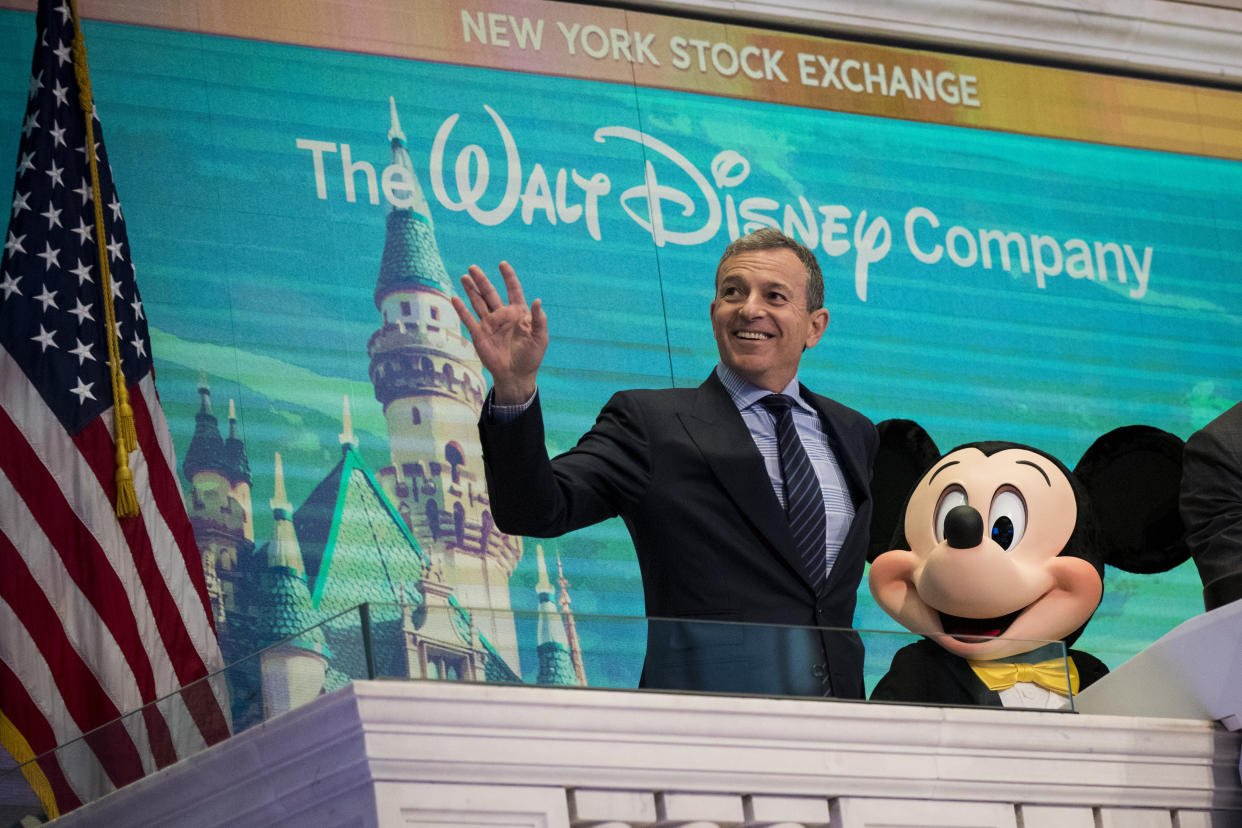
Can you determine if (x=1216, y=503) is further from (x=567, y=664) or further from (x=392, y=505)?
(x=392, y=505)

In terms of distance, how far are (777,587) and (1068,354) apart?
2694 millimetres

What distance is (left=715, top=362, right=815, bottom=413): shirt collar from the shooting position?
2611 mm

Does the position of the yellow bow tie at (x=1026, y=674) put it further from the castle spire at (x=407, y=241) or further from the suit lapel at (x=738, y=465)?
the castle spire at (x=407, y=241)

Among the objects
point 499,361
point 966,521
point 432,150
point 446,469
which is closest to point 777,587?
point 966,521

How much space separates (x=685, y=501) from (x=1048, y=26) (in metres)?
3.05

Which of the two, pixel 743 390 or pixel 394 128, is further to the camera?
pixel 394 128

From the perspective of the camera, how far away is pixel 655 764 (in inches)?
72.2

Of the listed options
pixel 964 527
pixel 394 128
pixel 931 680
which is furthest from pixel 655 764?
pixel 394 128

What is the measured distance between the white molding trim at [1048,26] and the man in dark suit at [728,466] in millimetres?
2105

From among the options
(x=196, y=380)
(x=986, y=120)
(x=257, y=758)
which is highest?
(x=986, y=120)

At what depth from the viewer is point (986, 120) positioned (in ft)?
16.3

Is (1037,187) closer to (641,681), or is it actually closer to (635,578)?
(635,578)

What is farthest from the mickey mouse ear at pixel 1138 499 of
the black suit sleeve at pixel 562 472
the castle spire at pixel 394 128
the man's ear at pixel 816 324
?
the castle spire at pixel 394 128

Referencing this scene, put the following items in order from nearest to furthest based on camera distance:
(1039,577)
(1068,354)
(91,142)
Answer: (1039,577)
(91,142)
(1068,354)
